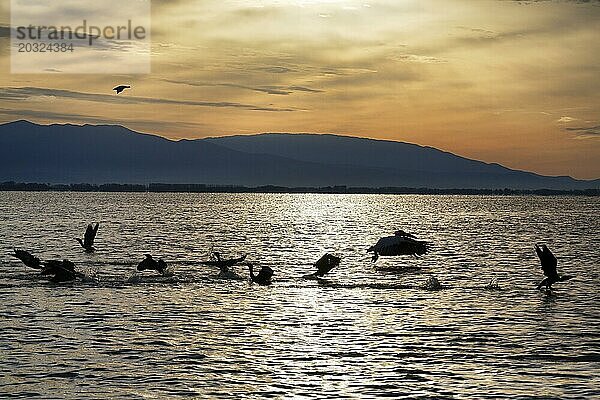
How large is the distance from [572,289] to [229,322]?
20.8m

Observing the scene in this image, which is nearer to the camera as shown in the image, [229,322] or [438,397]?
[438,397]

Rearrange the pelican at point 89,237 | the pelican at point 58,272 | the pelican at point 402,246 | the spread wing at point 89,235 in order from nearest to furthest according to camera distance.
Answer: the pelican at point 58,272 < the pelican at point 402,246 < the pelican at point 89,237 < the spread wing at point 89,235

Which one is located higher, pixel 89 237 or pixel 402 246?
pixel 89 237

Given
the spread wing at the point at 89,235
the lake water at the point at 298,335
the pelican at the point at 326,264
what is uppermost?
the spread wing at the point at 89,235

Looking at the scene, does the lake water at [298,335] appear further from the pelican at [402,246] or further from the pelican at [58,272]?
the pelican at [402,246]

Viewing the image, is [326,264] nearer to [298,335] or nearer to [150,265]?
[150,265]

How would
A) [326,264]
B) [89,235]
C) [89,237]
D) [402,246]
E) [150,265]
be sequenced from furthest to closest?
1. [89,237]
2. [89,235]
3. [402,246]
4. [326,264]
5. [150,265]

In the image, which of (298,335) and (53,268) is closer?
(298,335)

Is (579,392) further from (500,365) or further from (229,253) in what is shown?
(229,253)

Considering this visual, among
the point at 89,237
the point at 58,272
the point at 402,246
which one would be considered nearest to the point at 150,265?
the point at 58,272

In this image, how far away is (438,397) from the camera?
65.0 ft

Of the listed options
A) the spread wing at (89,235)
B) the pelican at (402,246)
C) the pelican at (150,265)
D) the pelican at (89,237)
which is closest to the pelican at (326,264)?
the pelican at (402,246)

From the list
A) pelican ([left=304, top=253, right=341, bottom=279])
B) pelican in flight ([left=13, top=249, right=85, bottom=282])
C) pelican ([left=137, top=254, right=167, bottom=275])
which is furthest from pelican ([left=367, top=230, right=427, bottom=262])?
pelican in flight ([left=13, top=249, right=85, bottom=282])

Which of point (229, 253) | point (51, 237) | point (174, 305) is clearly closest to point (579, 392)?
point (174, 305)
